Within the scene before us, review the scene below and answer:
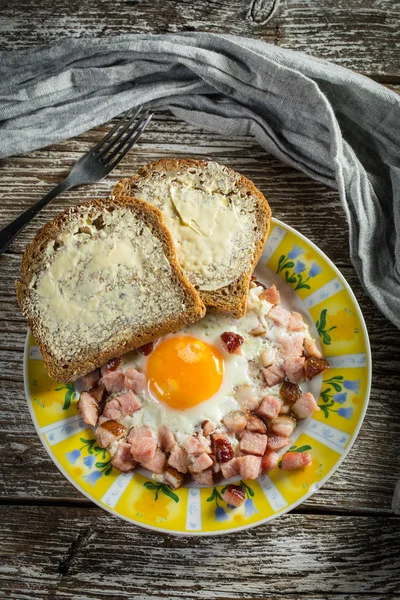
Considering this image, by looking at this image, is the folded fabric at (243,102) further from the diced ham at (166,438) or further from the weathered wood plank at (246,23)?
the diced ham at (166,438)

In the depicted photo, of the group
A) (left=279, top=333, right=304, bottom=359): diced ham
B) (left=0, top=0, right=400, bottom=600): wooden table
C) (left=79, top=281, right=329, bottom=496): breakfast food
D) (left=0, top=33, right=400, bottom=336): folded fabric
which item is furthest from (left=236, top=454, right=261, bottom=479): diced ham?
(left=0, top=33, right=400, bottom=336): folded fabric

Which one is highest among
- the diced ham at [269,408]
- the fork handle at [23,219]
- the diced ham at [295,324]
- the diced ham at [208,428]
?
the fork handle at [23,219]

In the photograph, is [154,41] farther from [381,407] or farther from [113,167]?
[381,407]

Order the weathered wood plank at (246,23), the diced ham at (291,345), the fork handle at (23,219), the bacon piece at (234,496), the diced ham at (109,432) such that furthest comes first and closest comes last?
the weathered wood plank at (246,23) → the fork handle at (23,219) → the diced ham at (291,345) → the diced ham at (109,432) → the bacon piece at (234,496)

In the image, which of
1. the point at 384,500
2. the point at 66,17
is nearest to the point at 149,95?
the point at 66,17

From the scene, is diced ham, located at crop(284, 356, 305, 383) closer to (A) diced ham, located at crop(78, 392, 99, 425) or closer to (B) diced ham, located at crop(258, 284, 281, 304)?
(B) diced ham, located at crop(258, 284, 281, 304)

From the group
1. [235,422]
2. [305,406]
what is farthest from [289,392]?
[235,422]

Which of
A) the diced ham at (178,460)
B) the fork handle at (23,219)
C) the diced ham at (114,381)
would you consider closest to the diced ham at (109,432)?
the diced ham at (114,381)
